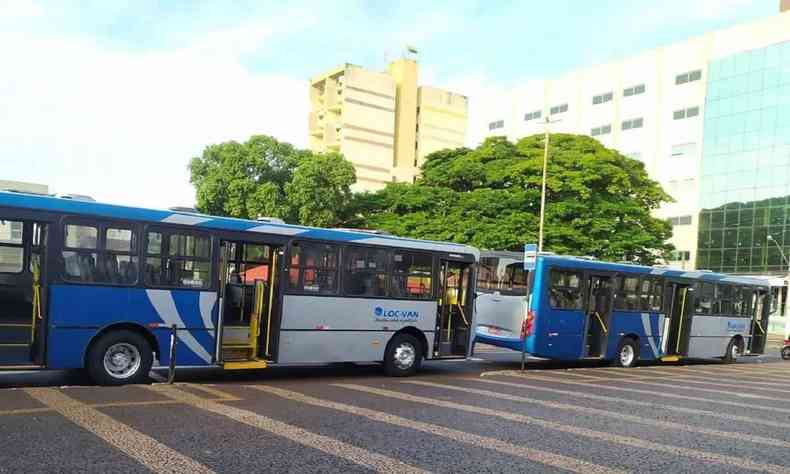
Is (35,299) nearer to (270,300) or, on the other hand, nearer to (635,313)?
(270,300)

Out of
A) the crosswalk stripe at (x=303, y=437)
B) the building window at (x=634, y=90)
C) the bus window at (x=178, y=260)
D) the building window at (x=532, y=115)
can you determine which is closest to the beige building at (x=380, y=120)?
the building window at (x=532, y=115)

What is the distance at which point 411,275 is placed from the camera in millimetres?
14078

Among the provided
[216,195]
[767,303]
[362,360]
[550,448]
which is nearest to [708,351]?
[767,303]

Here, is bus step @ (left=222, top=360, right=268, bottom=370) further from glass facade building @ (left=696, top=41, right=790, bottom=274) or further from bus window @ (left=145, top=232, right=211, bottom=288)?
glass facade building @ (left=696, top=41, right=790, bottom=274)

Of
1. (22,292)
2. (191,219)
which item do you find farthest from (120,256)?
(22,292)

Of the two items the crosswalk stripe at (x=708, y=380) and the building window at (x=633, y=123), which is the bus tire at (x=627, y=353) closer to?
the crosswalk stripe at (x=708, y=380)

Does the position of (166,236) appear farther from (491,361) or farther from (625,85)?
(625,85)

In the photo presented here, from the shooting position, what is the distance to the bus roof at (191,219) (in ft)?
32.8

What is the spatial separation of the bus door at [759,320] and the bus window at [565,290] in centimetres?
987

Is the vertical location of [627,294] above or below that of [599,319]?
above

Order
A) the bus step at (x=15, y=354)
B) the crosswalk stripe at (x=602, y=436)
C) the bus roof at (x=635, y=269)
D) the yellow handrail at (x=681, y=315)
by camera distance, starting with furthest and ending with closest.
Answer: the yellow handrail at (x=681, y=315) < the bus roof at (x=635, y=269) < the bus step at (x=15, y=354) < the crosswalk stripe at (x=602, y=436)

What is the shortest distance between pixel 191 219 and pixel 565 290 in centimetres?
994

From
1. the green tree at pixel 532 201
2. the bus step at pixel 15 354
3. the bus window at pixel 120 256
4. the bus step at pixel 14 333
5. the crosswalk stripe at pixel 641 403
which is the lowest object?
the crosswalk stripe at pixel 641 403

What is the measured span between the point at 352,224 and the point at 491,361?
25100mm
